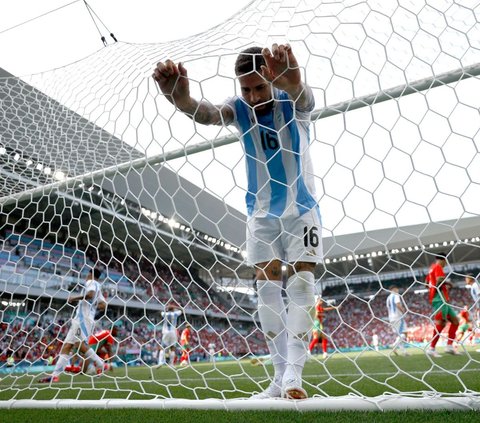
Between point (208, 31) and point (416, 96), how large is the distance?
1450 mm

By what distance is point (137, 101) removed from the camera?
90.8 inches

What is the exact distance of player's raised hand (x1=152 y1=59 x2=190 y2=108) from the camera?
166 cm

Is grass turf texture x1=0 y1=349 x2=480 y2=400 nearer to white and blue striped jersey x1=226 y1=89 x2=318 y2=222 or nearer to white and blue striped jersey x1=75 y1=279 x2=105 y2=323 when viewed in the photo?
white and blue striped jersey x1=226 y1=89 x2=318 y2=222

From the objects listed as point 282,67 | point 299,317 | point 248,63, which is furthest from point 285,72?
point 299,317

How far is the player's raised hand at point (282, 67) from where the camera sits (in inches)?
56.4

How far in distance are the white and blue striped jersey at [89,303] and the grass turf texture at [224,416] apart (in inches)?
122

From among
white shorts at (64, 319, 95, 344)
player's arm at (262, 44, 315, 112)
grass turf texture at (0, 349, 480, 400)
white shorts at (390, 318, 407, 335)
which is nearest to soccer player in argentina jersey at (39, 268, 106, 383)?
white shorts at (64, 319, 95, 344)

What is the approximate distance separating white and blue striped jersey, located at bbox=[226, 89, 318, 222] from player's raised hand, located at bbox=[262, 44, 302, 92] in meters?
0.21

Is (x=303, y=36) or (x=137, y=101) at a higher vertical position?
(x=303, y=36)

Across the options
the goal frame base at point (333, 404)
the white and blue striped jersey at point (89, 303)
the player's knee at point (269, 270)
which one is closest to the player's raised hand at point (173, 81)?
the player's knee at point (269, 270)

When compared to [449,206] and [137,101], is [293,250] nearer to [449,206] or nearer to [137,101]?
[449,206]

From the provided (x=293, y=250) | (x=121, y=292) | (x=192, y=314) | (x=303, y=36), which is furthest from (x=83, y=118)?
(x=192, y=314)

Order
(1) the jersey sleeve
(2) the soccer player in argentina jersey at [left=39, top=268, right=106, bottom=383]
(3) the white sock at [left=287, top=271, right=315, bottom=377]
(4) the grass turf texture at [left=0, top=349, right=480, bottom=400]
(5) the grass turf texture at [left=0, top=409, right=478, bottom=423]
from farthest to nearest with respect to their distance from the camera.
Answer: (2) the soccer player in argentina jersey at [left=39, top=268, right=106, bottom=383] < (4) the grass turf texture at [left=0, top=349, right=480, bottom=400] < (1) the jersey sleeve < (3) the white sock at [left=287, top=271, right=315, bottom=377] < (5) the grass turf texture at [left=0, top=409, right=478, bottom=423]

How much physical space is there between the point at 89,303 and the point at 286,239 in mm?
3913
